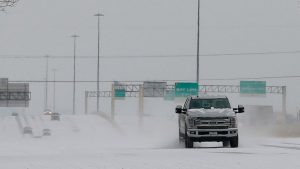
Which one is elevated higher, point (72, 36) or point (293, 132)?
point (72, 36)

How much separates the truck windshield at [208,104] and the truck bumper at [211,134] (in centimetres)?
101

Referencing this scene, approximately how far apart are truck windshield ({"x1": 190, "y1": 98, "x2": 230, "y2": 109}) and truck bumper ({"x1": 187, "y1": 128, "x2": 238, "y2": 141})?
101 centimetres

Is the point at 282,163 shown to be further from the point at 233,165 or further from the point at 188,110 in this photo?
the point at 188,110

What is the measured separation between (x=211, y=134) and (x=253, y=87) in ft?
204

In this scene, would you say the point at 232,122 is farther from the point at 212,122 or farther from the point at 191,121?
the point at 191,121

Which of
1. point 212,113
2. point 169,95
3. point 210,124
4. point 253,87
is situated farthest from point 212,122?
point 169,95

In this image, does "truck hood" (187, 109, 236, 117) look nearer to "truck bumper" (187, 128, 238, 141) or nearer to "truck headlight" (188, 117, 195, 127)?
"truck headlight" (188, 117, 195, 127)

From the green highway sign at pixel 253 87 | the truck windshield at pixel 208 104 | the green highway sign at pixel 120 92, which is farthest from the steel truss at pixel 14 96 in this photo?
the truck windshield at pixel 208 104

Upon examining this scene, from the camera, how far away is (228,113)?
29.4 meters

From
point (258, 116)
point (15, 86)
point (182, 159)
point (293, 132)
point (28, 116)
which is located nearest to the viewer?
point (182, 159)

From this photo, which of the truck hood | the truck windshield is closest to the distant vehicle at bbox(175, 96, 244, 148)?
the truck hood

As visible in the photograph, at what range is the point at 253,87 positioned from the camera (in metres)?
90.8

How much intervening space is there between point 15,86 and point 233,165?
87982 millimetres

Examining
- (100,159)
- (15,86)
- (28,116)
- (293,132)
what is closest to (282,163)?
(100,159)
